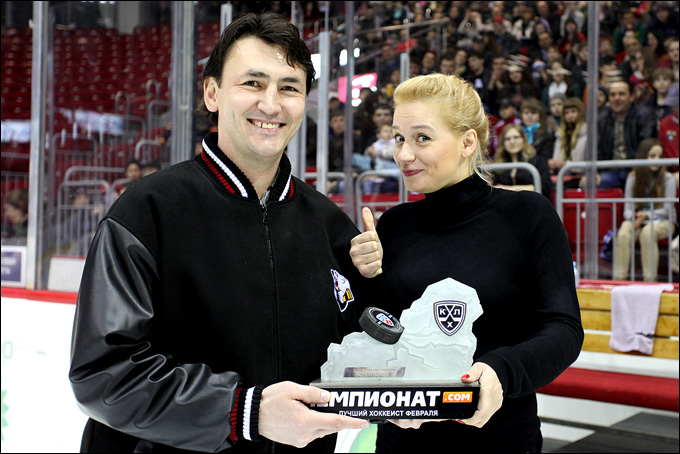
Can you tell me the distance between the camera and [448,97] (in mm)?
1490

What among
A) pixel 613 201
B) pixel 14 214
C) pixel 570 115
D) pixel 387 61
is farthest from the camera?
pixel 613 201

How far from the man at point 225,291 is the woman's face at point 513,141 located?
279cm

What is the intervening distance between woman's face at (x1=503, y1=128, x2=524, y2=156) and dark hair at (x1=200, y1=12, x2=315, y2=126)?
2.88 m

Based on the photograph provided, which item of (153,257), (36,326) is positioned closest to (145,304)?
(153,257)

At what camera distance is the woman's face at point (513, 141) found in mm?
4082

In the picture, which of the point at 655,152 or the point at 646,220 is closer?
the point at 646,220

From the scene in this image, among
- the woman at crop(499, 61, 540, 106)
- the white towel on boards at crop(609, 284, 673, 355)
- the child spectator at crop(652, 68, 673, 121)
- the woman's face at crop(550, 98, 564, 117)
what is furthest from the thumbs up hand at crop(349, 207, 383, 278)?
the child spectator at crop(652, 68, 673, 121)

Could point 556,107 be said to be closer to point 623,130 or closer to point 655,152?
point 655,152

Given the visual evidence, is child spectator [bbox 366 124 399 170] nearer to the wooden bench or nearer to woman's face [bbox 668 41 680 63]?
the wooden bench

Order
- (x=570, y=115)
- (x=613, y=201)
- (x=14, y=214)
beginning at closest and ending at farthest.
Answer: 1. (x=570, y=115)
2. (x=14, y=214)
3. (x=613, y=201)

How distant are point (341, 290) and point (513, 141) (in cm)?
294

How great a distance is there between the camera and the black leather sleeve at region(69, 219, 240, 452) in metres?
1.16

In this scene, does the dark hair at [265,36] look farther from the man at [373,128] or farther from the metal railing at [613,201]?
the metal railing at [613,201]

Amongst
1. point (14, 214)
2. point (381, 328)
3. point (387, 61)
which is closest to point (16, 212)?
point (14, 214)
